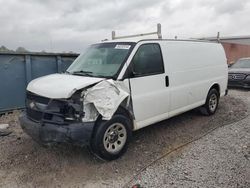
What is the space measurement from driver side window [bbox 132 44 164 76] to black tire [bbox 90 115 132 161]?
921 millimetres

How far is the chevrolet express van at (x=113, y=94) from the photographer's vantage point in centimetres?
366

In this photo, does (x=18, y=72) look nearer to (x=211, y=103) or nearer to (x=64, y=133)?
(x=64, y=133)

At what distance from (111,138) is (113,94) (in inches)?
29.8

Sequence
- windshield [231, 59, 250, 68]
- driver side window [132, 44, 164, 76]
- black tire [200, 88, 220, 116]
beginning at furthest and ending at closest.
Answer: windshield [231, 59, 250, 68] < black tire [200, 88, 220, 116] < driver side window [132, 44, 164, 76]

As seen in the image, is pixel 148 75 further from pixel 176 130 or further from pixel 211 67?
pixel 211 67

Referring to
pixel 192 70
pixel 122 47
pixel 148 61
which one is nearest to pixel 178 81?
pixel 192 70

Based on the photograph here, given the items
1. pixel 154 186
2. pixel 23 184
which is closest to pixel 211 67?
pixel 154 186

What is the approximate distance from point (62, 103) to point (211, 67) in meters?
4.37

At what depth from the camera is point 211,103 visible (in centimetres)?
674

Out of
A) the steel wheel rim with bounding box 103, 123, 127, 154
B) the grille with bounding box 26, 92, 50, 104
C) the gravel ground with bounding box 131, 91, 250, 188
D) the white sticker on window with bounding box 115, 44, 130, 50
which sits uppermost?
the white sticker on window with bounding box 115, 44, 130, 50

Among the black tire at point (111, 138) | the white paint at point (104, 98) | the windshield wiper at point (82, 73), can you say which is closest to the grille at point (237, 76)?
the black tire at point (111, 138)

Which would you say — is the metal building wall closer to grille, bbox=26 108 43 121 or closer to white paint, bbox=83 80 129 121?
grille, bbox=26 108 43 121

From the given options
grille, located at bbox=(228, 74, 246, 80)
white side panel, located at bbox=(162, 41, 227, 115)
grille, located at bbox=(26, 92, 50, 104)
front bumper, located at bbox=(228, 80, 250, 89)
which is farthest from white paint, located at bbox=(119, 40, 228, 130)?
grille, located at bbox=(228, 74, 246, 80)

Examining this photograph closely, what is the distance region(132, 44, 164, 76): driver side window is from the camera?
4434 mm
